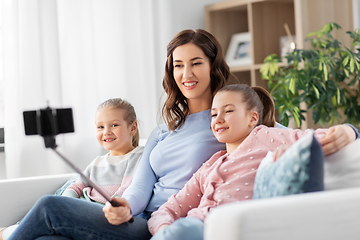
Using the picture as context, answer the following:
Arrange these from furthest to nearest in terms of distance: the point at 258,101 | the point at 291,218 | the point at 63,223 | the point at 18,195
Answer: the point at 18,195, the point at 258,101, the point at 63,223, the point at 291,218

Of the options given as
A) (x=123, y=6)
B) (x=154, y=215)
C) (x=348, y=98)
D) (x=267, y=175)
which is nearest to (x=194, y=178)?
(x=154, y=215)

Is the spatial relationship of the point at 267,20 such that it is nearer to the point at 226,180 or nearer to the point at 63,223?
the point at 226,180

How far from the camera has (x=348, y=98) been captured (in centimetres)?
276

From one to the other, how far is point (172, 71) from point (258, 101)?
0.38 metres

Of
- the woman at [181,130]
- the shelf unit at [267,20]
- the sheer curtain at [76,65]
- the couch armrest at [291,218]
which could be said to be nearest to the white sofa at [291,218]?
the couch armrest at [291,218]

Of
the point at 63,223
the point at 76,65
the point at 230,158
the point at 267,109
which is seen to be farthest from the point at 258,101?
the point at 76,65

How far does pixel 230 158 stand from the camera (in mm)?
1351

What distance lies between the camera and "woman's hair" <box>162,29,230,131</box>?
1588 millimetres

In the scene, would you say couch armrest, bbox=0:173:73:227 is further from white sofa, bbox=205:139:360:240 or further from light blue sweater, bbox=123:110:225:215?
white sofa, bbox=205:139:360:240

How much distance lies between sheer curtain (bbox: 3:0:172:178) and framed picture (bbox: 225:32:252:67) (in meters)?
0.61

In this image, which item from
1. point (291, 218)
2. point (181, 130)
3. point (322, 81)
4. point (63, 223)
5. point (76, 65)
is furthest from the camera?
point (76, 65)

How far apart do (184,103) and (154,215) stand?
512mm

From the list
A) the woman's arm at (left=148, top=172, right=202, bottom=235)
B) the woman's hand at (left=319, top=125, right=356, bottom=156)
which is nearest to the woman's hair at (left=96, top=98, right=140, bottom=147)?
the woman's arm at (left=148, top=172, right=202, bottom=235)

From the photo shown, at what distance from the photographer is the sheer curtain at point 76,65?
2.50 metres
